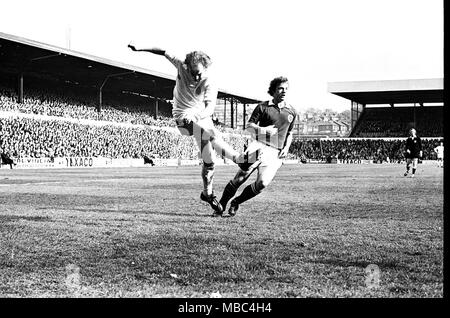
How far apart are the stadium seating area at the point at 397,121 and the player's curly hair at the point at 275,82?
6489cm

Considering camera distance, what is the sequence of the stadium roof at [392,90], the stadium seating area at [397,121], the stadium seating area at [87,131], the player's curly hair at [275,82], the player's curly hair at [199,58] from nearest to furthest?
the player's curly hair at [199,58] < the player's curly hair at [275,82] < the stadium seating area at [87,131] < the stadium roof at [392,90] < the stadium seating area at [397,121]

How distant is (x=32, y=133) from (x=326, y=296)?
112 feet

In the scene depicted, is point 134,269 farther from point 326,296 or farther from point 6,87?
point 6,87

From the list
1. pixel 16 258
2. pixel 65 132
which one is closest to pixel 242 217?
pixel 16 258

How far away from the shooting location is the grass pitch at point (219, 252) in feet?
13.1

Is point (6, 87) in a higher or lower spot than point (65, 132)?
higher

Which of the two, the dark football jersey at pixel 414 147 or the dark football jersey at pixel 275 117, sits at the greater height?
the dark football jersey at pixel 275 117

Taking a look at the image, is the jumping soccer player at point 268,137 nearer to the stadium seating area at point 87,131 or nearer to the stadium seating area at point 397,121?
the stadium seating area at point 87,131

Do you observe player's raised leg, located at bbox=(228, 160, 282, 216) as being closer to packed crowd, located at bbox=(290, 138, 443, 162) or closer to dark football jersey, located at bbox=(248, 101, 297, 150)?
dark football jersey, located at bbox=(248, 101, 297, 150)

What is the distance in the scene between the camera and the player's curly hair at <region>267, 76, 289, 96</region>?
7.22 m

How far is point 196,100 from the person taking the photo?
23.9 feet

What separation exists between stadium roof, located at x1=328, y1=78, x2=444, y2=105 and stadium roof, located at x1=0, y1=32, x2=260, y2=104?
20.4m

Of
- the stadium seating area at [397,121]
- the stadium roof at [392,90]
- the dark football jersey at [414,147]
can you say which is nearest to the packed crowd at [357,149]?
the stadium seating area at [397,121]
